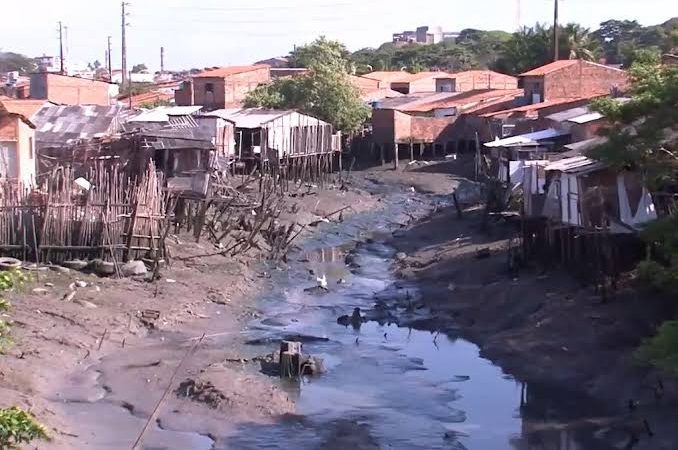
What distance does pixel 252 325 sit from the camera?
2462 cm

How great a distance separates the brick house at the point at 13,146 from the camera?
28.0 metres

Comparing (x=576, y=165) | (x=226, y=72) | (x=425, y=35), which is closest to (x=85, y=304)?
(x=576, y=165)

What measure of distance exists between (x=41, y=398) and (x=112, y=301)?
6.28 metres

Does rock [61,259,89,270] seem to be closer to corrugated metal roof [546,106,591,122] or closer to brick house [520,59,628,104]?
corrugated metal roof [546,106,591,122]

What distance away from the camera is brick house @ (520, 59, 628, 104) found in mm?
53625

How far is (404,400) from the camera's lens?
19.2 m

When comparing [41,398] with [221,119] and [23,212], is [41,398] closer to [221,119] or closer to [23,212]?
[23,212]

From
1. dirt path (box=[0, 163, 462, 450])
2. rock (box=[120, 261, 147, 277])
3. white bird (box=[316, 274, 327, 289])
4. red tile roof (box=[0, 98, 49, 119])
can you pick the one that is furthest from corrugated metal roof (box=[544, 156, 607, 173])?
red tile roof (box=[0, 98, 49, 119])

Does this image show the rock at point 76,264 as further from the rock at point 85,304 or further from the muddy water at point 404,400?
the muddy water at point 404,400

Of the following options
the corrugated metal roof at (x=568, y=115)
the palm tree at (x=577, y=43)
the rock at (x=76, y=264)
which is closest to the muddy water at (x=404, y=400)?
the rock at (x=76, y=264)

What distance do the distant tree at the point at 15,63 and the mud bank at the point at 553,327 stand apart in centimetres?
9626

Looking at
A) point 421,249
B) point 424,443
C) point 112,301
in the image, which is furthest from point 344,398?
point 421,249

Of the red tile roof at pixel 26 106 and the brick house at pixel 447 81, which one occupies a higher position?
the brick house at pixel 447 81

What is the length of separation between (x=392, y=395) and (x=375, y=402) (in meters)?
0.59
